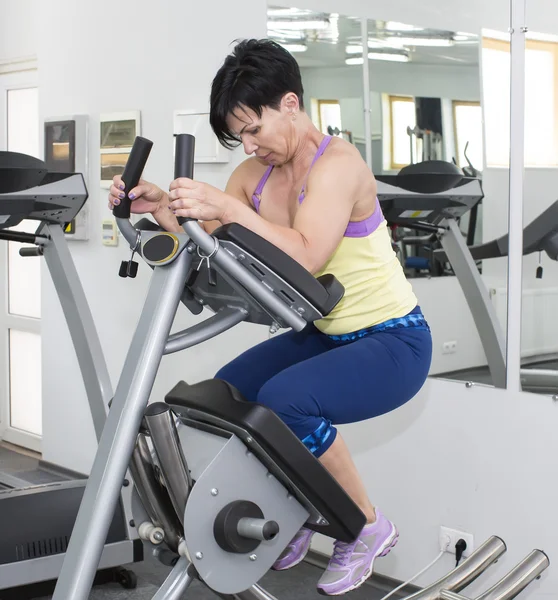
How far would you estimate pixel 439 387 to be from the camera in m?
2.89

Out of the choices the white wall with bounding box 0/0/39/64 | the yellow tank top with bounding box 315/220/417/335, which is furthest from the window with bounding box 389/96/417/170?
the white wall with bounding box 0/0/39/64

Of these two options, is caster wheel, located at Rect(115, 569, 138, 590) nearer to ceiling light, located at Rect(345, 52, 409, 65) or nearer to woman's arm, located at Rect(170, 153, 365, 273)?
woman's arm, located at Rect(170, 153, 365, 273)

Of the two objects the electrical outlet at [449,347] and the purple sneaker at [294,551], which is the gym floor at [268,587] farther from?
the purple sneaker at [294,551]

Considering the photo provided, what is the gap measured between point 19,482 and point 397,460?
2.13 metres

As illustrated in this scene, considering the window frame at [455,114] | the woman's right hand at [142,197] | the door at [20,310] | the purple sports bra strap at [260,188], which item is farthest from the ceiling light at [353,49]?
the door at [20,310]

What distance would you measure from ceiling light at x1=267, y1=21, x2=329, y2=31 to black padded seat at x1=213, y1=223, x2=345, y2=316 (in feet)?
5.51

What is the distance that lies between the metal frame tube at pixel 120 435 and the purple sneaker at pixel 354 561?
50cm

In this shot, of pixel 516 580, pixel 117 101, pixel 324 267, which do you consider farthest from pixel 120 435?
pixel 117 101

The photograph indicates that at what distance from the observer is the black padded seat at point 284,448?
1705mm

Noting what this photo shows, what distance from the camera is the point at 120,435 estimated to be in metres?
1.71

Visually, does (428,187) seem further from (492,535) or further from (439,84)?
(492,535)

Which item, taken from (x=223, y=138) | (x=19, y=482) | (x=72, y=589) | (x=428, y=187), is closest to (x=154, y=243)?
(x=223, y=138)

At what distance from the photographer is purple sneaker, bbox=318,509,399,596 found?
1.84m

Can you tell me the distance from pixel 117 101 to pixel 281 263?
→ 2684 millimetres
